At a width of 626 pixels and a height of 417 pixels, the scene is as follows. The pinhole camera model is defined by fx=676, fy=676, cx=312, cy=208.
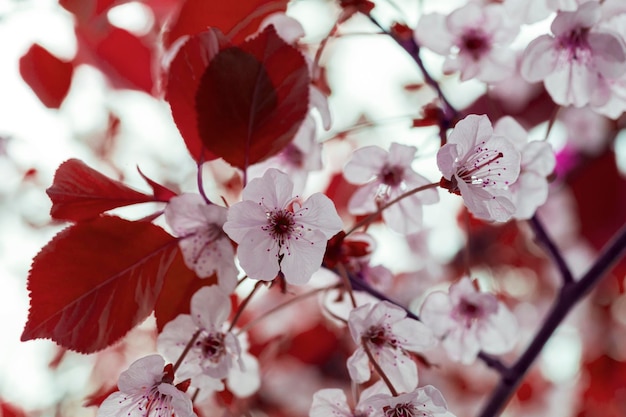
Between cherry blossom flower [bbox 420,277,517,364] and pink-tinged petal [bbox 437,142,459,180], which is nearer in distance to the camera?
pink-tinged petal [bbox 437,142,459,180]

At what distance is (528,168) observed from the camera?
52 cm

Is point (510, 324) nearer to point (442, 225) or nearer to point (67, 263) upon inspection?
point (67, 263)

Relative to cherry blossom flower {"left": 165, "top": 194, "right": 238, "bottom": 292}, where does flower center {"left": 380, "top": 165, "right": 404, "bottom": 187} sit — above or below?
below

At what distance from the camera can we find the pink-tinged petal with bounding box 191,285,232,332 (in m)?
0.42

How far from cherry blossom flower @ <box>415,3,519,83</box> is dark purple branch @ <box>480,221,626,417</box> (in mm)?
180

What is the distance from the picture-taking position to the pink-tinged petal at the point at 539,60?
0.49m

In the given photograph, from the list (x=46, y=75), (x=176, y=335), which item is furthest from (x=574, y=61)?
(x=46, y=75)

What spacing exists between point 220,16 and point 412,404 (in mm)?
310

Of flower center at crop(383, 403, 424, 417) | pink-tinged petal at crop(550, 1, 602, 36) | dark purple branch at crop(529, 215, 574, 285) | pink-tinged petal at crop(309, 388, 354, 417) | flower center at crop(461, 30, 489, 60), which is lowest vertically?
dark purple branch at crop(529, 215, 574, 285)

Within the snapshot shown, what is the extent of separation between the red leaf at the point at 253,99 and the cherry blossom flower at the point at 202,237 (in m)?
0.04

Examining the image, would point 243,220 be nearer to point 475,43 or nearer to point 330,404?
point 330,404

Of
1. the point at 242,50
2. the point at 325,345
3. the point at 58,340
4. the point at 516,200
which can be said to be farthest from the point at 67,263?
the point at 325,345

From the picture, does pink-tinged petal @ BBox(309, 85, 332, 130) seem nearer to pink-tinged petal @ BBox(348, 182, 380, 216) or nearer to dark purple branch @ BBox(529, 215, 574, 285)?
pink-tinged petal @ BBox(348, 182, 380, 216)

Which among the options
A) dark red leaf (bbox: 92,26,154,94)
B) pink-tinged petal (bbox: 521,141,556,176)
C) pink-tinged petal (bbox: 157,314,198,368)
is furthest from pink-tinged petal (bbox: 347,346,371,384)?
dark red leaf (bbox: 92,26,154,94)
